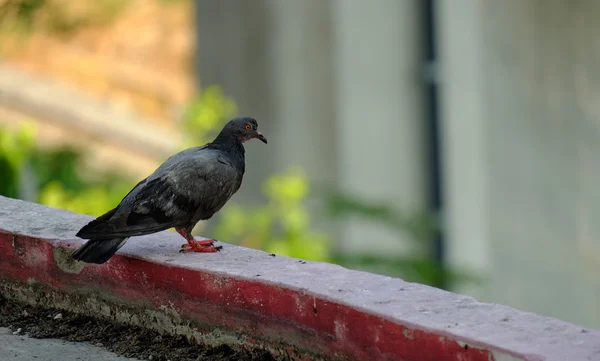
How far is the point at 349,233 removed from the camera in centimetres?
1041

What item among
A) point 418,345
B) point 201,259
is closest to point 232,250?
point 201,259

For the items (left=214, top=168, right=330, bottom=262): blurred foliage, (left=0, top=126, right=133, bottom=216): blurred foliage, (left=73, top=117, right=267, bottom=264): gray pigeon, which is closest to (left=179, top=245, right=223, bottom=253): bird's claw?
(left=73, top=117, right=267, bottom=264): gray pigeon

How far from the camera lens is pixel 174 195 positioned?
13.9 ft

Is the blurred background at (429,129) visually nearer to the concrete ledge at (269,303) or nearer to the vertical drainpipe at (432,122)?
the vertical drainpipe at (432,122)

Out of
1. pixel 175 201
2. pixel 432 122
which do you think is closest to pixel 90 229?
pixel 175 201

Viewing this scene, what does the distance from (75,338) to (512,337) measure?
158cm

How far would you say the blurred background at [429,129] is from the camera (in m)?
10.0

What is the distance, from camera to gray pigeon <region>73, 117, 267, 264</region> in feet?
13.0

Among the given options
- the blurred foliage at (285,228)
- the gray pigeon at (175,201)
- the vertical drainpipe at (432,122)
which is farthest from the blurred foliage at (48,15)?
the gray pigeon at (175,201)

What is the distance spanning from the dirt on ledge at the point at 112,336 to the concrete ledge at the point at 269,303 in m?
0.03

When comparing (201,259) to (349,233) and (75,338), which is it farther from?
(349,233)

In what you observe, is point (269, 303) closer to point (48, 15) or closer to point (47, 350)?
point (47, 350)

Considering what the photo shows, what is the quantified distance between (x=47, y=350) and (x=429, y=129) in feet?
23.2

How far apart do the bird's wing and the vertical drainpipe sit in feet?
19.6
